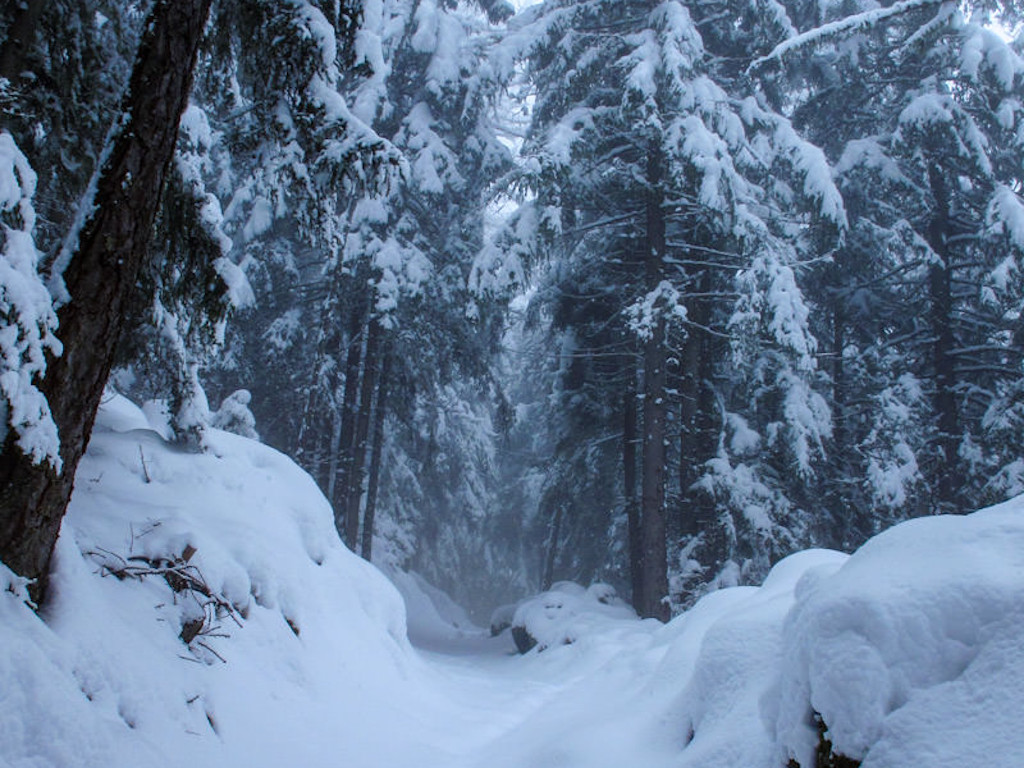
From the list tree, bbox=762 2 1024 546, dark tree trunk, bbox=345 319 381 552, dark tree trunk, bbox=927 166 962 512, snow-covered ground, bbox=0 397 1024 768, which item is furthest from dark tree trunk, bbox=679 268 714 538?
dark tree trunk, bbox=345 319 381 552

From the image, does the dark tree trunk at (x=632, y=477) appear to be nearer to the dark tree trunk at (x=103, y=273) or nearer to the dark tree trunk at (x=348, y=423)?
the dark tree trunk at (x=348, y=423)

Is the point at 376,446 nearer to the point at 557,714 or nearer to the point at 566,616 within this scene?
the point at 566,616

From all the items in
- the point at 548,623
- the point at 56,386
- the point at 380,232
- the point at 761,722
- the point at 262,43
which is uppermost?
the point at 380,232

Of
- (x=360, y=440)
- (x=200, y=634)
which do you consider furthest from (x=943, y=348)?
(x=200, y=634)

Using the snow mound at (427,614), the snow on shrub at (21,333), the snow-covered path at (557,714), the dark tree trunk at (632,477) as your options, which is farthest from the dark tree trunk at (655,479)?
the snow on shrub at (21,333)

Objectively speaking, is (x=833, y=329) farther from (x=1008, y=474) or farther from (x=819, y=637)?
(x=819, y=637)

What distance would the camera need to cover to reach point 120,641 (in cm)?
425

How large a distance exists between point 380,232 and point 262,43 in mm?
10722

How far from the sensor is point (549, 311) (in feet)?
55.4

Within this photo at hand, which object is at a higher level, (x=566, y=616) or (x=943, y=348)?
(x=943, y=348)

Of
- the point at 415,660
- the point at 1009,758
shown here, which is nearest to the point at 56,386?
the point at 1009,758

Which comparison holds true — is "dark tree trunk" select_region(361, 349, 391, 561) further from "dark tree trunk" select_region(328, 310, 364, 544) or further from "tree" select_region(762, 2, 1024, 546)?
"tree" select_region(762, 2, 1024, 546)

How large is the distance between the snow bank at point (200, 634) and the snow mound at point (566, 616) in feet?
18.3

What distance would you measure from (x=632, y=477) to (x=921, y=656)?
47.5ft
